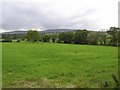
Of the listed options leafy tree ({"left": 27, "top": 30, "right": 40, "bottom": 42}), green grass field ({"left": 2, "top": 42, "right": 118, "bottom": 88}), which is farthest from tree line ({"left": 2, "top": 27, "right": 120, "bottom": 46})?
green grass field ({"left": 2, "top": 42, "right": 118, "bottom": 88})

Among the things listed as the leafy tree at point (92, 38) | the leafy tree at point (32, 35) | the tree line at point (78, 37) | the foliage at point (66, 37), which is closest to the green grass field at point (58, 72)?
the tree line at point (78, 37)

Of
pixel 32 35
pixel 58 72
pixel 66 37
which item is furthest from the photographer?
pixel 32 35

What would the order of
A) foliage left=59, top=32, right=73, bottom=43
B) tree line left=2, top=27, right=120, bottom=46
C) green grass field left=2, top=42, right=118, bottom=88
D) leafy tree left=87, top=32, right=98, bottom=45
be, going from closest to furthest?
green grass field left=2, top=42, right=118, bottom=88 → tree line left=2, top=27, right=120, bottom=46 → leafy tree left=87, top=32, right=98, bottom=45 → foliage left=59, top=32, right=73, bottom=43

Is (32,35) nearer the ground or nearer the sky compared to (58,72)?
nearer the sky

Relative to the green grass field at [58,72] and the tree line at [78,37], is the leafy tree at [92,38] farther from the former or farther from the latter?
the green grass field at [58,72]

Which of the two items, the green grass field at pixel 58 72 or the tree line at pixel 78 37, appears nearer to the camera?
the green grass field at pixel 58 72

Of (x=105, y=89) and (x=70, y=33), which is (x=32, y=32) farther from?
(x=105, y=89)

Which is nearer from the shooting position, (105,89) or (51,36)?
(105,89)

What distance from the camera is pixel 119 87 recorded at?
664cm

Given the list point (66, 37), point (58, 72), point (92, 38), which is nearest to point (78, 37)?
point (66, 37)

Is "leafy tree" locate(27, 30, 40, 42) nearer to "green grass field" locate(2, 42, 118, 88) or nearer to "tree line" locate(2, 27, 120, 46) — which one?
"tree line" locate(2, 27, 120, 46)

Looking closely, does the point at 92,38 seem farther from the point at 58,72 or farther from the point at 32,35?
the point at 58,72

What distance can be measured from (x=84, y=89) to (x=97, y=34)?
111703 millimetres

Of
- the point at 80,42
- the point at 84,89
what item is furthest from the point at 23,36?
the point at 84,89
